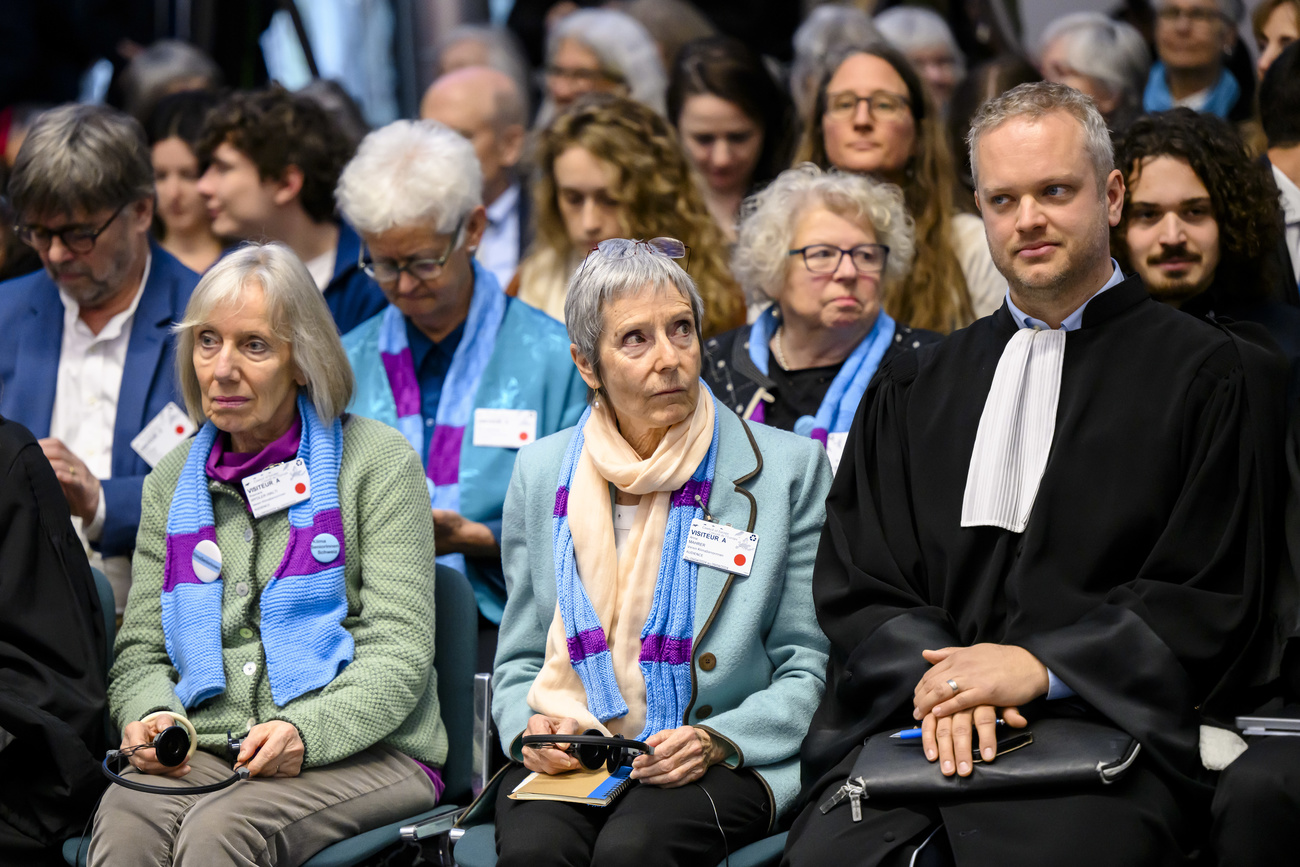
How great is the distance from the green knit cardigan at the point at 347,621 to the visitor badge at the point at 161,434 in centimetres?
67

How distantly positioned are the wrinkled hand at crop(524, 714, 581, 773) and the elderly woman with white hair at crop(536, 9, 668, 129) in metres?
3.73

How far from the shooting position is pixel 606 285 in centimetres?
327

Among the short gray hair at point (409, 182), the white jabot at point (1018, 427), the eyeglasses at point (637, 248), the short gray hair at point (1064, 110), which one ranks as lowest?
the white jabot at point (1018, 427)

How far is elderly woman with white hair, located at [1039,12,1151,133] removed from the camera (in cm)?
580

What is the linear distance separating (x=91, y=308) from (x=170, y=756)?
6.32ft

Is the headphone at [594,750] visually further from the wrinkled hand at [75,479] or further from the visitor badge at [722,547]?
the wrinkled hand at [75,479]

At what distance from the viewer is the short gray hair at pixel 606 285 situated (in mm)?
3260

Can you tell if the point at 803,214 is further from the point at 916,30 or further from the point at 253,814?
the point at 916,30

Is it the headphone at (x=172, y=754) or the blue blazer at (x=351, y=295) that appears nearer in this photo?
the headphone at (x=172, y=754)

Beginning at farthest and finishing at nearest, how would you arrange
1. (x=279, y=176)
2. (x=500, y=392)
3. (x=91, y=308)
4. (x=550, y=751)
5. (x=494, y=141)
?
1. (x=494, y=141)
2. (x=279, y=176)
3. (x=91, y=308)
4. (x=500, y=392)
5. (x=550, y=751)

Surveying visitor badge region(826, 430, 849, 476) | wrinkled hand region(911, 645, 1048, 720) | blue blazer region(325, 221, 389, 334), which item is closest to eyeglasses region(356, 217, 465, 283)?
blue blazer region(325, 221, 389, 334)

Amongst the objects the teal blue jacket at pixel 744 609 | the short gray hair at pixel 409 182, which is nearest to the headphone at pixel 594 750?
the teal blue jacket at pixel 744 609

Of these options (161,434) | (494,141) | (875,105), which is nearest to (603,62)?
(494,141)

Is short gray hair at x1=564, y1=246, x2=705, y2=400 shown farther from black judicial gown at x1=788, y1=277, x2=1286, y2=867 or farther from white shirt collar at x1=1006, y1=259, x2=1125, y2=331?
white shirt collar at x1=1006, y1=259, x2=1125, y2=331
